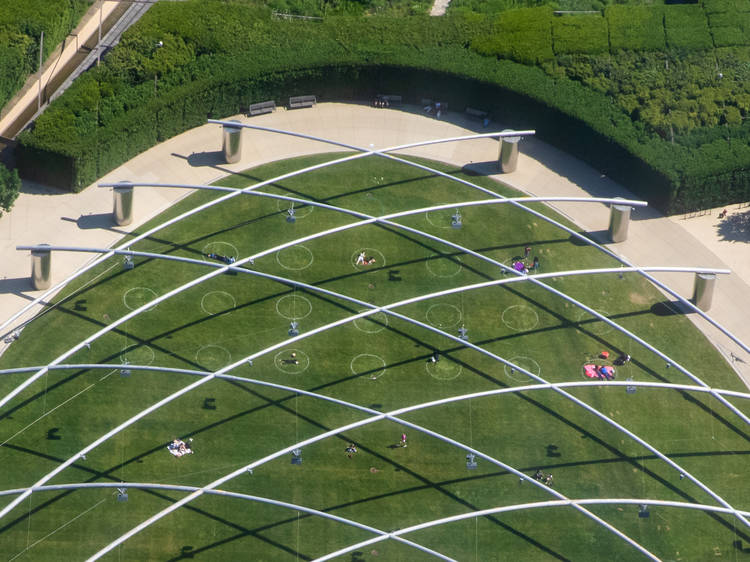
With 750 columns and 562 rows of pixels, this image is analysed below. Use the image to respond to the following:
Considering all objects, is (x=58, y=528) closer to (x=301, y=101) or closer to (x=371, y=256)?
(x=371, y=256)

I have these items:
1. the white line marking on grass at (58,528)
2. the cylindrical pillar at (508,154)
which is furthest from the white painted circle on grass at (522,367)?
the white line marking on grass at (58,528)

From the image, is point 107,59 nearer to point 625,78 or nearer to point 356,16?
point 356,16

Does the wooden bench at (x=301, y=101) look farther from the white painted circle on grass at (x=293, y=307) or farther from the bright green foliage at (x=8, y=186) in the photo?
the bright green foliage at (x=8, y=186)

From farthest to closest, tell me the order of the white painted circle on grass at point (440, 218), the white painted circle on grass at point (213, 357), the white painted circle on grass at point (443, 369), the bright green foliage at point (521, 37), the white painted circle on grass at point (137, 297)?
the bright green foliage at point (521, 37)
the white painted circle on grass at point (440, 218)
the white painted circle on grass at point (137, 297)
the white painted circle on grass at point (443, 369)
the white painted circle on grass at point (213, 357)

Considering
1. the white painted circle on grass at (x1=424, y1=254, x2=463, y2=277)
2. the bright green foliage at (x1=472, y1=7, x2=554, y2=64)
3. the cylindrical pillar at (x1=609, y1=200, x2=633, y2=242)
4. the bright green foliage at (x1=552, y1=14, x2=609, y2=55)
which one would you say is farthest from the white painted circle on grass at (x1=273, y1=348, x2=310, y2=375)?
the bright green foliage at (x1=552, y1=14, x2=609, y2=55)

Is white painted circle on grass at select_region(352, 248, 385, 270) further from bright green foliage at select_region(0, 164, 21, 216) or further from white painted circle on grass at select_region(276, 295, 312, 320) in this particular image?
bright green foliage at select_region(0, 164, 21, 216)

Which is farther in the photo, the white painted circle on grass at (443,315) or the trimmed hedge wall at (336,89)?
the trimmed hedge wall at (336,89)
